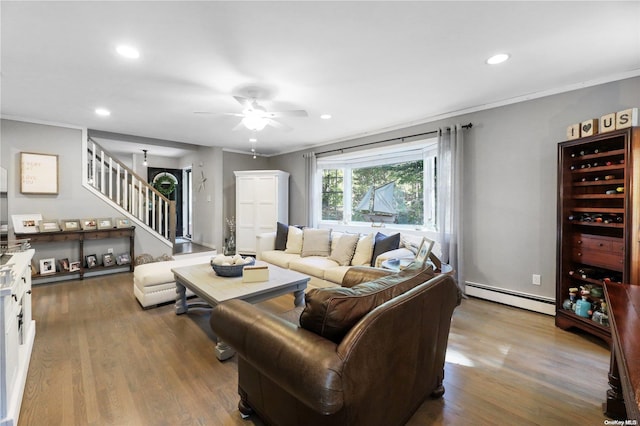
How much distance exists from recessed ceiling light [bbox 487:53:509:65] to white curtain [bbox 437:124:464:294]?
1.18m

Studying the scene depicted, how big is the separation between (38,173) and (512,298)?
6551 mm

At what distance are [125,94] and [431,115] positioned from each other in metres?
3.73

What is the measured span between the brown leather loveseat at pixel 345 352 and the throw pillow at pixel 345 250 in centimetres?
210

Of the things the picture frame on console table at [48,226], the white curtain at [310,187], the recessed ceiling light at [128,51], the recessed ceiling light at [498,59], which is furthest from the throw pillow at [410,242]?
the picture frame on console table at [48,226]

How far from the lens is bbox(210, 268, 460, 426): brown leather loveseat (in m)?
1.04

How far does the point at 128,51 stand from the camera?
2.25 m

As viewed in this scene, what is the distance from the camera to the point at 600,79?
107 inches

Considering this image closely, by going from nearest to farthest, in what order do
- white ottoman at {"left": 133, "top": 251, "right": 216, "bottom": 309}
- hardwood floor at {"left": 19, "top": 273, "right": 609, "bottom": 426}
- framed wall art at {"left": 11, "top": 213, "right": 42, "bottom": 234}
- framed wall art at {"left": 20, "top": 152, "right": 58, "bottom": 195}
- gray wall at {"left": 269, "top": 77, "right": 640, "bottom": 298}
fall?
hardwood floor at {"left": 19, "top": 273, "right": 609, "bottom": 426} → gray wall at {"left": 269, "top": 77, "right": 640, "bottom": 298} → white ottoman at {"left": 133, "top": 251, "right": 216, "bottom": 309} → framed wall art at {"left": 11, "top": 213, "right": 42, "bottom": 234} → framed wall art at {"left": 20, "top": 152, "right": 58, "bottom": 195}

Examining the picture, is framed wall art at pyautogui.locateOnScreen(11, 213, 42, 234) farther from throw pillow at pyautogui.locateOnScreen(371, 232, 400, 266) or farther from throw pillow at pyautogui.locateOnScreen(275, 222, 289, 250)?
throw pillow at pyautogui.locateOnScreen(371, 232, 400, 266)

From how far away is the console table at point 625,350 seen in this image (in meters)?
0.74

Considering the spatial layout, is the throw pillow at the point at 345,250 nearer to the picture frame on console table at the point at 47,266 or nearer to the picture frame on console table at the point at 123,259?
the picture frame on console table at the point at 123,259

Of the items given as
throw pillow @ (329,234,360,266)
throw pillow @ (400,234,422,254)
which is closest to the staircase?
throw pillow @ (329,234,360,266)

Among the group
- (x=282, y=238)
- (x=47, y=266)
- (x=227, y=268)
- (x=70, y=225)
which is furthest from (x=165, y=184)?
(x=227, y=268)

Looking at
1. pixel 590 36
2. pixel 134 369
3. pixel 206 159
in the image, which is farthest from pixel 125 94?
pixel 590 36
